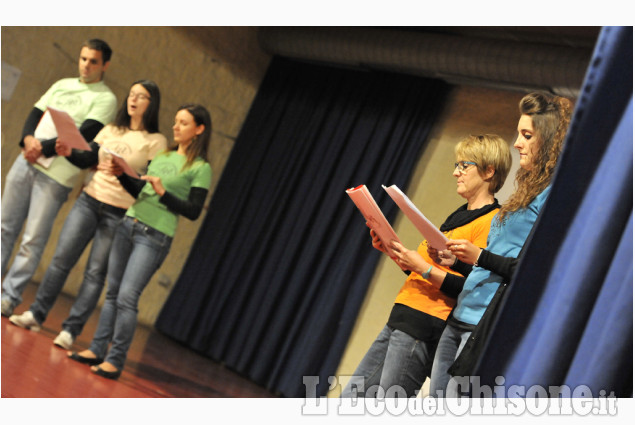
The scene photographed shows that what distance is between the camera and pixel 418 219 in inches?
63.2

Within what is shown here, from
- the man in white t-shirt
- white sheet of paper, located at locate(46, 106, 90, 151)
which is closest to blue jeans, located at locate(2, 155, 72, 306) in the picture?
the man in white t-shirt

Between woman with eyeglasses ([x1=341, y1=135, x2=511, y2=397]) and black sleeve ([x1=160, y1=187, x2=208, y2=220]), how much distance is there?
1.37m

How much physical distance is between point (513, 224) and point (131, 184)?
1.92 meters

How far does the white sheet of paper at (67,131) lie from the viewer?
2.94m

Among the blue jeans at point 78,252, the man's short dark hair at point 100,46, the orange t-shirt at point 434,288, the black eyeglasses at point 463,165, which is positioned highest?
the man's short dark hair at point 100,46

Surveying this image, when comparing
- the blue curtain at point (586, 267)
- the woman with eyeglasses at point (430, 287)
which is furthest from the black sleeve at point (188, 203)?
the blue curtain at point (586, 267)

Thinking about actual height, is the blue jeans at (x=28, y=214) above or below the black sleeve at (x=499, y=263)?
below

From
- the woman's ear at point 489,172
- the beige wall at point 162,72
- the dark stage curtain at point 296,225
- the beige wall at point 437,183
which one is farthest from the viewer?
the beige wall at point 162,72

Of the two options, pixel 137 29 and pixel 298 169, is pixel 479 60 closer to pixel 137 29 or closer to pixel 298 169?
pixel 298 169

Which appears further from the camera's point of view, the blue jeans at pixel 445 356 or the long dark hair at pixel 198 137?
the long dark hair at pixel 198 137

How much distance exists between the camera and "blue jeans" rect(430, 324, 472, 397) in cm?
162

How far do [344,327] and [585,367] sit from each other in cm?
346

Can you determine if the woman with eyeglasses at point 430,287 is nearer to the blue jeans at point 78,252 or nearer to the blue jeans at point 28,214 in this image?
the blue jeans at point 78,252
